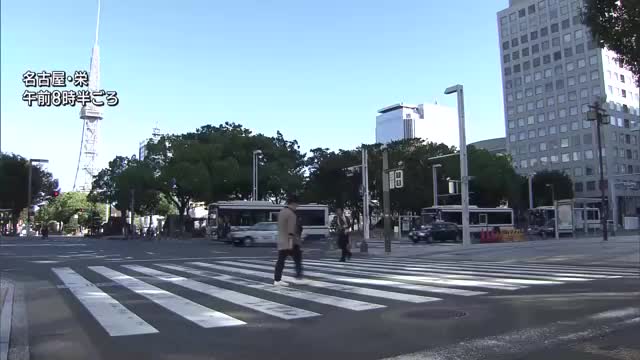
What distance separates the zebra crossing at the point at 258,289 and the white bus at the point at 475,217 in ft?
96.2

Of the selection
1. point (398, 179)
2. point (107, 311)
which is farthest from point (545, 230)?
point (107, 311)

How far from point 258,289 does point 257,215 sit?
28.8 meters

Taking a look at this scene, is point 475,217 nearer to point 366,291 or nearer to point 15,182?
point 366,291

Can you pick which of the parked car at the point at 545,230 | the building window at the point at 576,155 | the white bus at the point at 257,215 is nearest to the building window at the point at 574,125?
the building window at the point at 576,155

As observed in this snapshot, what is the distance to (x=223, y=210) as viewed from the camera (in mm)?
39312

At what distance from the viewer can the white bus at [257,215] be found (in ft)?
129

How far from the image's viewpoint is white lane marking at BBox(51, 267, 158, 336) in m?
7.14

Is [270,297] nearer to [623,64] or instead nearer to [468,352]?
[468,352]

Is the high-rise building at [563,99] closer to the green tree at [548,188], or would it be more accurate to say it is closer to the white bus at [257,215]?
the green tree at [548,188]

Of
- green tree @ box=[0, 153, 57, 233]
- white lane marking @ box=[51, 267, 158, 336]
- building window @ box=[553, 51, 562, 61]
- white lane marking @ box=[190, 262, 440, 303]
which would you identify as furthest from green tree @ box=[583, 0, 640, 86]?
building window @ box=[553, 51, 562, 61]

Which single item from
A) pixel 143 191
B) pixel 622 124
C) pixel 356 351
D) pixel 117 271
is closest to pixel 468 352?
pixel 356 351

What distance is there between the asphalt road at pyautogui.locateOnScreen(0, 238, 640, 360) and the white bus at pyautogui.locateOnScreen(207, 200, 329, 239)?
25.8m

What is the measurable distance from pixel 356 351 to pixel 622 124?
117233 millimetres

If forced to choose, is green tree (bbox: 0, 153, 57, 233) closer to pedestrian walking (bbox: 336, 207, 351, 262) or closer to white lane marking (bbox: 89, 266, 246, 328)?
pedestrian walking (bbox: 336, 207, 351, 262)
